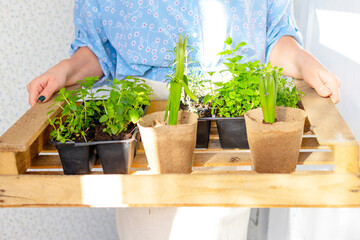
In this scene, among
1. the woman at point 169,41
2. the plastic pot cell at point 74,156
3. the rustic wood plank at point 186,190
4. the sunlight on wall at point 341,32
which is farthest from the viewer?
the sunlight on wall at point 341,32

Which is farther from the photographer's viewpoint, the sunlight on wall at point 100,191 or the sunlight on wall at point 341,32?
the sunlight on wall at point 341,32

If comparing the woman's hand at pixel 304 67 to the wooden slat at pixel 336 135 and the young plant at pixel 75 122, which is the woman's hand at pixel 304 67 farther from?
the young plant at pixel 75 122

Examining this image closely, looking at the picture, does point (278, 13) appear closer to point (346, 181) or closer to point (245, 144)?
point (245, 144)

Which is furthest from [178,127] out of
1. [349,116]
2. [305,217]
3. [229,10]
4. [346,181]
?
[305,217]

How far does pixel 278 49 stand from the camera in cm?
122

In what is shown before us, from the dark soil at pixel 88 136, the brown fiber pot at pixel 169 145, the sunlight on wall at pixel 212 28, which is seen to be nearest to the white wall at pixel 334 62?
the sunlight on wall at pixel 212 28

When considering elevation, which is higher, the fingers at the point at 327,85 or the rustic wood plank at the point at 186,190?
the fingers at the point at 327,85

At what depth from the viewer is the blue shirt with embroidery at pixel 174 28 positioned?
1178 millimetres

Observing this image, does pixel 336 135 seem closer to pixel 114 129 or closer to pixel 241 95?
pixel 241 95

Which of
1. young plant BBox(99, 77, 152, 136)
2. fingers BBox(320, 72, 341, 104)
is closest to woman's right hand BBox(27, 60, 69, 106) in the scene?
young plant BBox(99, 77, 152, 136)

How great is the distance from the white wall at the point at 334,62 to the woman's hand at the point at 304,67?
338mm

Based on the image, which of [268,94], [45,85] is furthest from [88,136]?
[268,94]

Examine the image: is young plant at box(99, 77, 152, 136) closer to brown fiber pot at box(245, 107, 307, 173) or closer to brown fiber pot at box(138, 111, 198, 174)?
brown fiber pot at box(138, 111, 198, 174)

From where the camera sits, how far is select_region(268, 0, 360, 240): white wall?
1.42m
